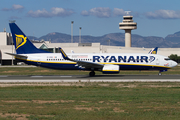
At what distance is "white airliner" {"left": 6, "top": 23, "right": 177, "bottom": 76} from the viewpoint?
3828 centimetres

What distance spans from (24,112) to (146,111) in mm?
6807

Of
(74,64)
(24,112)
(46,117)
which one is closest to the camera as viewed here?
(46,117)

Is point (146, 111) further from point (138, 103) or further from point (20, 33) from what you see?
point (20, 33)

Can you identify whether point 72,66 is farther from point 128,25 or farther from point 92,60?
point 128,25

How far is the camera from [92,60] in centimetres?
3956

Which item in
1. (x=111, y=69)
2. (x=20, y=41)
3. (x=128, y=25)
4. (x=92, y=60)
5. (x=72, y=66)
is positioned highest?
(x=128, y=25)

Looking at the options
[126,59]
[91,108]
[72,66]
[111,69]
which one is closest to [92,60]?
[72,66]

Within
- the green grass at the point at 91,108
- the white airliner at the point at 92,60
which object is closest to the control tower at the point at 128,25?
the white airliner at the point at 92,60

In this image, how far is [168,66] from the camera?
128 feet

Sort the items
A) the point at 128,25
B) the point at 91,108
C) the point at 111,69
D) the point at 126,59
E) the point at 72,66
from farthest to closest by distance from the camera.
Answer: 1. the point at 128,25
2. the point at 72,66
3. the point at 126,59
4. the point at 111,69
5. the point at 91,108

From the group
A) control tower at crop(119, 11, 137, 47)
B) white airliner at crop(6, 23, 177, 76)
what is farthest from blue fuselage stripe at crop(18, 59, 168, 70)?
control tower at crop(119, 11, 137, 47)

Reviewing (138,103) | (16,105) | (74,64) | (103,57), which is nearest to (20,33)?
(74,64)

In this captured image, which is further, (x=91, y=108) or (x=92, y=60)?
(x=92, y=60)

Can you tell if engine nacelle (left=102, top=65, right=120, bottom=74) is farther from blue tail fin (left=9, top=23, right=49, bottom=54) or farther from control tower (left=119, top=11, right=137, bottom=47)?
control tower (left=119, top=11, right=137, bottom=47)
